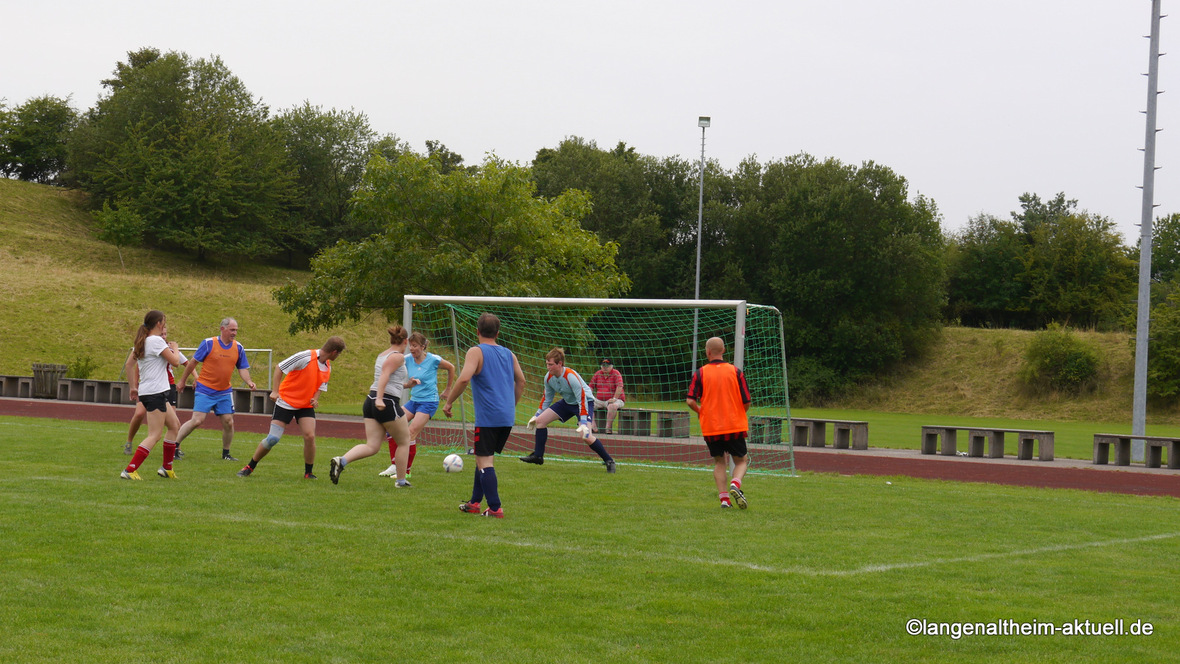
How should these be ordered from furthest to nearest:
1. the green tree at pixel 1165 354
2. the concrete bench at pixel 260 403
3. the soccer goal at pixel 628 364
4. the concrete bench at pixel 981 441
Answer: the green tree at pixel 1165 354
the concrete bench at pixel 260 403
the concrete bench at pixel 981 441
the soccer goal at pixel 628 364

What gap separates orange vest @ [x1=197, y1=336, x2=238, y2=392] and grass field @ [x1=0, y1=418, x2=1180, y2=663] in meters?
2.19

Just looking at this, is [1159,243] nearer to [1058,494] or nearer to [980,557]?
[1058,494]

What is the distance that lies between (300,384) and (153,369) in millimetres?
1557

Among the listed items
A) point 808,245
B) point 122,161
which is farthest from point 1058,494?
point 122,161

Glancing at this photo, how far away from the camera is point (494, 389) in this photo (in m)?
9.29

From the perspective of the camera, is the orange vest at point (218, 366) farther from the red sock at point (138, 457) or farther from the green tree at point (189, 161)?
the green tree at point (189, 161)

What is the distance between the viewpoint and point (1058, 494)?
43.6ft

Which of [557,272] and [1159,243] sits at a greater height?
[1159,243]

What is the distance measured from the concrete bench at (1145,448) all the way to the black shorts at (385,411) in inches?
534

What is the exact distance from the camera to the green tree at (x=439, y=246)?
84.6 feet

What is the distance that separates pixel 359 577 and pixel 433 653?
5.90ft

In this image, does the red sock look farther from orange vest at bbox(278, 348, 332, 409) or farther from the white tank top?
the white tank top

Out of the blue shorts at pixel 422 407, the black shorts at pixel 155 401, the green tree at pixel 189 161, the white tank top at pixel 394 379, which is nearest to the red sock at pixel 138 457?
the black shorts at pixel 155 401

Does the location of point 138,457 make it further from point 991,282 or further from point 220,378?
point 991,282
